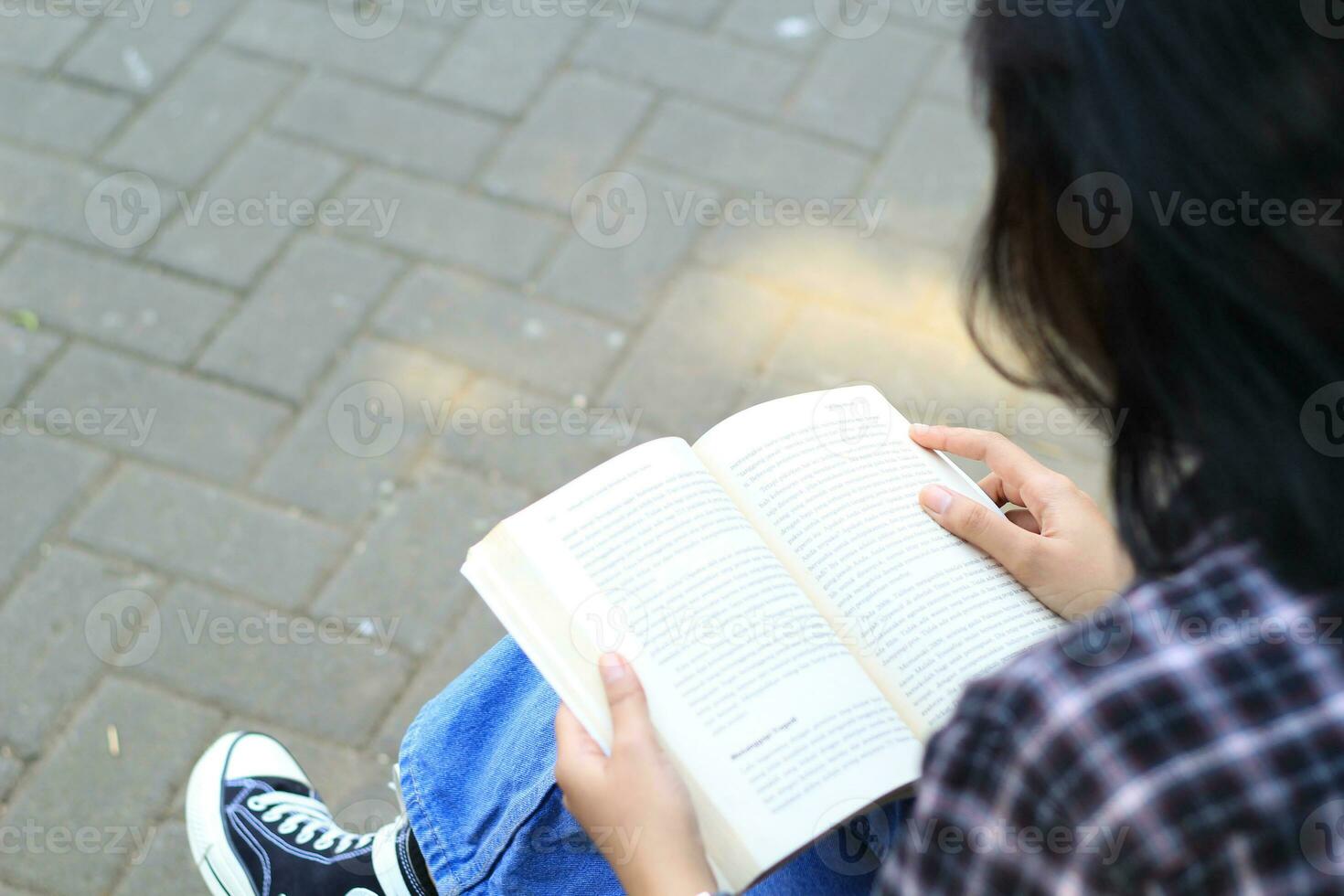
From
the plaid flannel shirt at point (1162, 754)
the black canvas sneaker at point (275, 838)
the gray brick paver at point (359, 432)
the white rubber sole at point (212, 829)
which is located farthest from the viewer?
the gray brick paver at point (359, 432)

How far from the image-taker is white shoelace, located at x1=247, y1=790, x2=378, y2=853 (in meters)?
1.35

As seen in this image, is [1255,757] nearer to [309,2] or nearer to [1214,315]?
[1214,315]

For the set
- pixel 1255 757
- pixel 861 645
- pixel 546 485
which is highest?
pixel 1255 757

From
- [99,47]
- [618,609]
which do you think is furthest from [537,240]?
[618,609]

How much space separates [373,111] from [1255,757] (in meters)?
2.09

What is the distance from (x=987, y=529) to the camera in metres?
1.11

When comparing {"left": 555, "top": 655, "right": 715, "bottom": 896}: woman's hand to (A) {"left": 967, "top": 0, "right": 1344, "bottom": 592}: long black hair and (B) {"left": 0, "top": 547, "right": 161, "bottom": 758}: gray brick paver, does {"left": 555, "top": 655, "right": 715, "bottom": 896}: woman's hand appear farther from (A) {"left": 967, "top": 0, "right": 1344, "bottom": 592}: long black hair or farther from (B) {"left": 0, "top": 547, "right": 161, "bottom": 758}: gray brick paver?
(B) {"left": 0, "top": 547, "right": 161, "bottom": 758}: gray brick paver

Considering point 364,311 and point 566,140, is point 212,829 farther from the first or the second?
point 566,140

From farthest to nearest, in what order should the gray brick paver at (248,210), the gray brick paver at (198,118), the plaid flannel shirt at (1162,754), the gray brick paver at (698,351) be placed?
the gray brick paver at (198,118) → the gray brick paver at (248,210) → the gray brick paver at (698,351) → the plaid flannel shirt at (1162,754)

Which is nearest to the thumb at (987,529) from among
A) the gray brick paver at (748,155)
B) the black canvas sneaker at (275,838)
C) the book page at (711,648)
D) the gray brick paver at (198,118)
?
the book page at (711,648)

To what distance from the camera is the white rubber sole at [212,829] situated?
1.39 meters

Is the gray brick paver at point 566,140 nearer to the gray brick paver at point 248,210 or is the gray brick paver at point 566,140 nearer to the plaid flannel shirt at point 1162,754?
the gray brick paver at point 248,210

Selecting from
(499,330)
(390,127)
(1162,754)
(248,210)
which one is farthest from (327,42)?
(1162,754)

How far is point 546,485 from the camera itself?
6.33 feet
